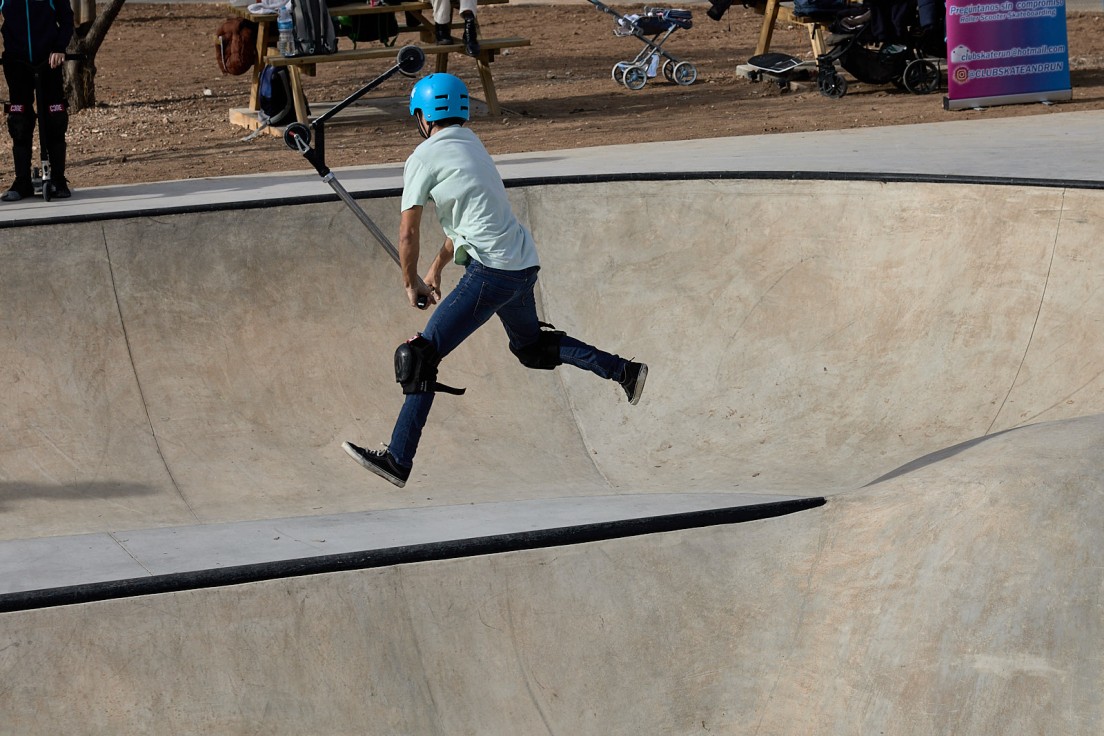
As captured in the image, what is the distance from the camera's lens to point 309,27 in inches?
Result: 493

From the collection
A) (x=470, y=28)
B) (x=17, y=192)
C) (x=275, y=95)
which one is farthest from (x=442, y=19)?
(x=17, y=192)

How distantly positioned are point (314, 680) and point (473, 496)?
2.24m

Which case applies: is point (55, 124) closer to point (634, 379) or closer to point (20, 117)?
point (20, 117)

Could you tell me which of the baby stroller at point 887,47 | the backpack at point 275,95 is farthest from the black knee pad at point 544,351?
the baby stroller at point 887,47

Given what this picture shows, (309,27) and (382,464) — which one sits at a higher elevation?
(309,27)

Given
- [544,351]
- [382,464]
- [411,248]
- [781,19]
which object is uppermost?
[781,19]

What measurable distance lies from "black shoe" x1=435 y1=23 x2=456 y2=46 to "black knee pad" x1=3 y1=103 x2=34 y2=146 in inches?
202

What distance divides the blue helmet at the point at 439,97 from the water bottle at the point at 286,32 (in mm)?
8132

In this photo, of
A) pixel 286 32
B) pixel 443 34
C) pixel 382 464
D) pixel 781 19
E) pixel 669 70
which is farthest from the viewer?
pixel 669 70

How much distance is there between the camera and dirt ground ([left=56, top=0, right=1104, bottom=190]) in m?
12.4

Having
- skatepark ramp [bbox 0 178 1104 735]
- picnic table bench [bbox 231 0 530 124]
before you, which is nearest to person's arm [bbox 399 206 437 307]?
skatepark ramp [bbox 0 178 1104 735]

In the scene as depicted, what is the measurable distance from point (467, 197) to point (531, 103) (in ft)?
34.5

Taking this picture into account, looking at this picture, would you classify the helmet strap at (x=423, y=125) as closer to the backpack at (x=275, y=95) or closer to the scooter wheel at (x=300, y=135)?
the scooter wheel at (x=300, y=135)

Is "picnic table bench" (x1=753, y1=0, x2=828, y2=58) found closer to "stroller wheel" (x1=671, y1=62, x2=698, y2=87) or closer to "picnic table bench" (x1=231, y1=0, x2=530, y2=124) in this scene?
"stroller wheel" (x1=671, y1=62, x2=698, y2=87)
